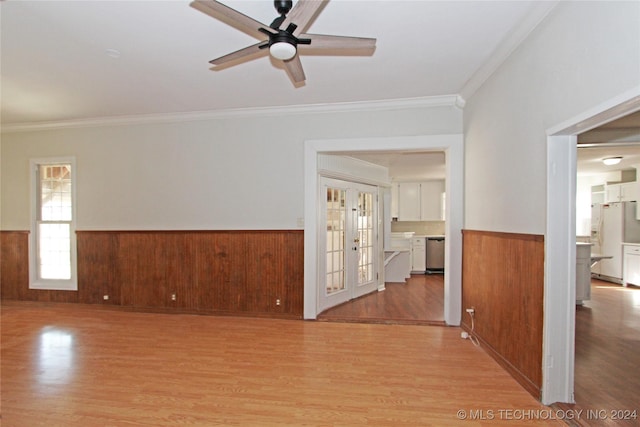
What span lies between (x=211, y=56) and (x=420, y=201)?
21.8 feet

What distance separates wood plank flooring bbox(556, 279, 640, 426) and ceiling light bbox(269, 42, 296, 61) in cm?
301

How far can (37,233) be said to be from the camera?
16.0 feet

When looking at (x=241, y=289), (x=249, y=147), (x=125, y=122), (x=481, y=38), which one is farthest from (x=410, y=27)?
(x=125, y=122)

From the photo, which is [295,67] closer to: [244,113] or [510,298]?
[244,113]

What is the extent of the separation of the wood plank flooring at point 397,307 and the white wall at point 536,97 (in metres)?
1.46

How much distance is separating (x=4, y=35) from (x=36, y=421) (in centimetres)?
290

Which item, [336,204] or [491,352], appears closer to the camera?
[491,352]

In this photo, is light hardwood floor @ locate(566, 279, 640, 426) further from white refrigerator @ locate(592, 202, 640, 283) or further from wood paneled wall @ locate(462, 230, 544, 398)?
white refrigerator @ locate(592, 202, 640, 283)

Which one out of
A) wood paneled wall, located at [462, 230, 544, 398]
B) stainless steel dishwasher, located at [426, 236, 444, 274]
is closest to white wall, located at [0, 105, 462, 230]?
wood paneled wall, located at [462, 230, 544, 398]

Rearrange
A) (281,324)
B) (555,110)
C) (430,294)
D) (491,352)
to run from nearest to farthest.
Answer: (555,110)
(491,352)
(281,324)
(430,294)

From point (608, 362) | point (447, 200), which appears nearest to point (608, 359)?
point (608, 362)

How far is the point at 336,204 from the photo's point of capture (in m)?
4.66

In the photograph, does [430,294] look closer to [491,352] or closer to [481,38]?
[491,352]

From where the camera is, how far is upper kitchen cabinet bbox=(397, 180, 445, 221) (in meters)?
8.17
